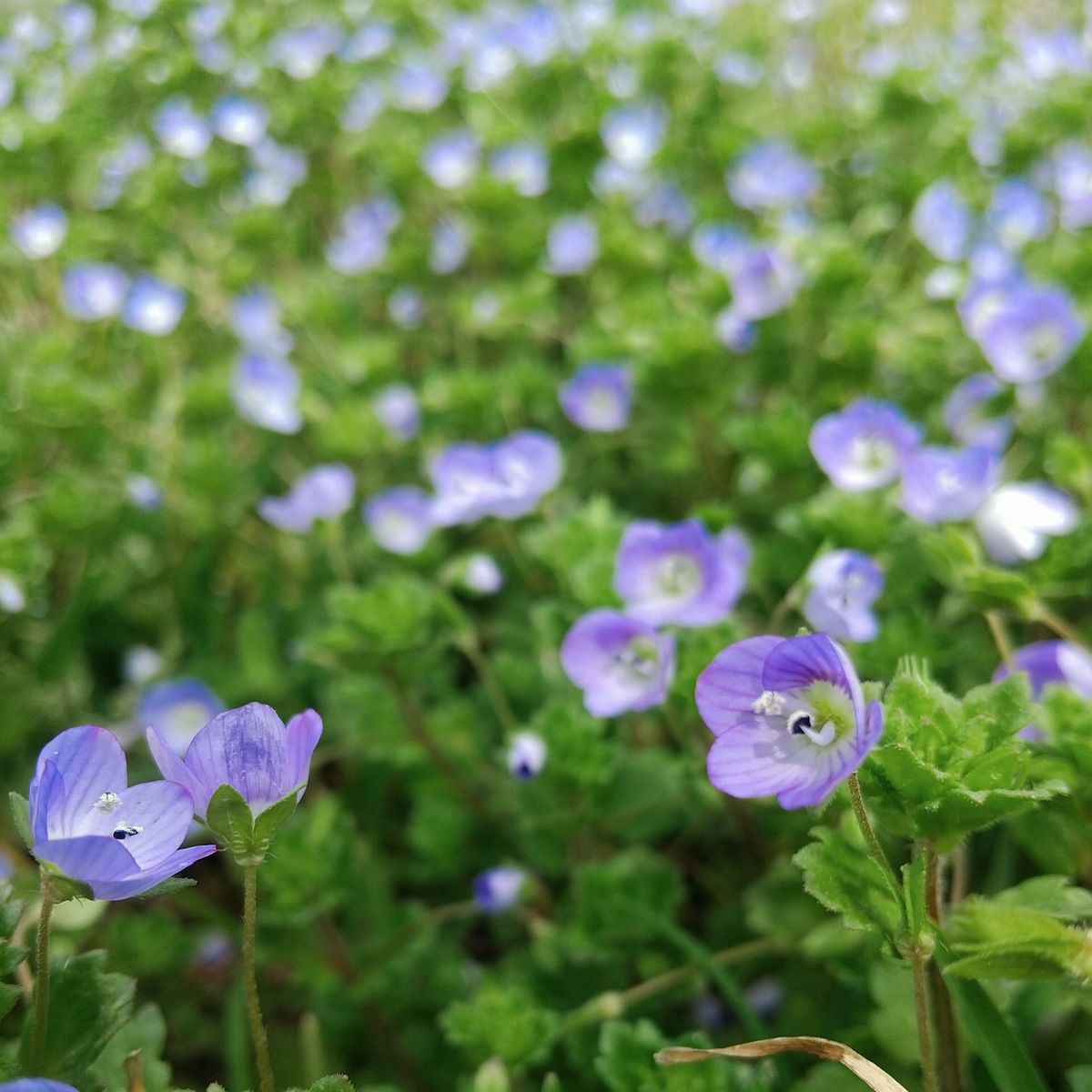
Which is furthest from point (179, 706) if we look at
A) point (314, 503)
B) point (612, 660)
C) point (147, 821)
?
point (147, 821)

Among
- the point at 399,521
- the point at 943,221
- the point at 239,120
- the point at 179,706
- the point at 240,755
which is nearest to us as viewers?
the point at 240,755

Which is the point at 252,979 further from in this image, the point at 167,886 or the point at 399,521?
the point at 399,521

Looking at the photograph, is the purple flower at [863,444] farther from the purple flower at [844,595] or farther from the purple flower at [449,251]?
the purple flower at [449,251]

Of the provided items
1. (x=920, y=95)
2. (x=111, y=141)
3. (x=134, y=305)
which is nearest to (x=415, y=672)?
(x=134, y=305)

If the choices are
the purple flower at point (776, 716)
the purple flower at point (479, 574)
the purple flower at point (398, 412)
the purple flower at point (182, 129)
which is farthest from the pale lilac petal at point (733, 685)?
the purple flower at point (182, 129)

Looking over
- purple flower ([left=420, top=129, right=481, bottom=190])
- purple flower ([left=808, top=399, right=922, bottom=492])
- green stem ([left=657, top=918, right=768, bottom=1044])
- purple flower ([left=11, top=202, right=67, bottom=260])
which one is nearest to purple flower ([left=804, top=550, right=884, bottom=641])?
purple flower ([left=808, top=399, right=922, bottom=492])
